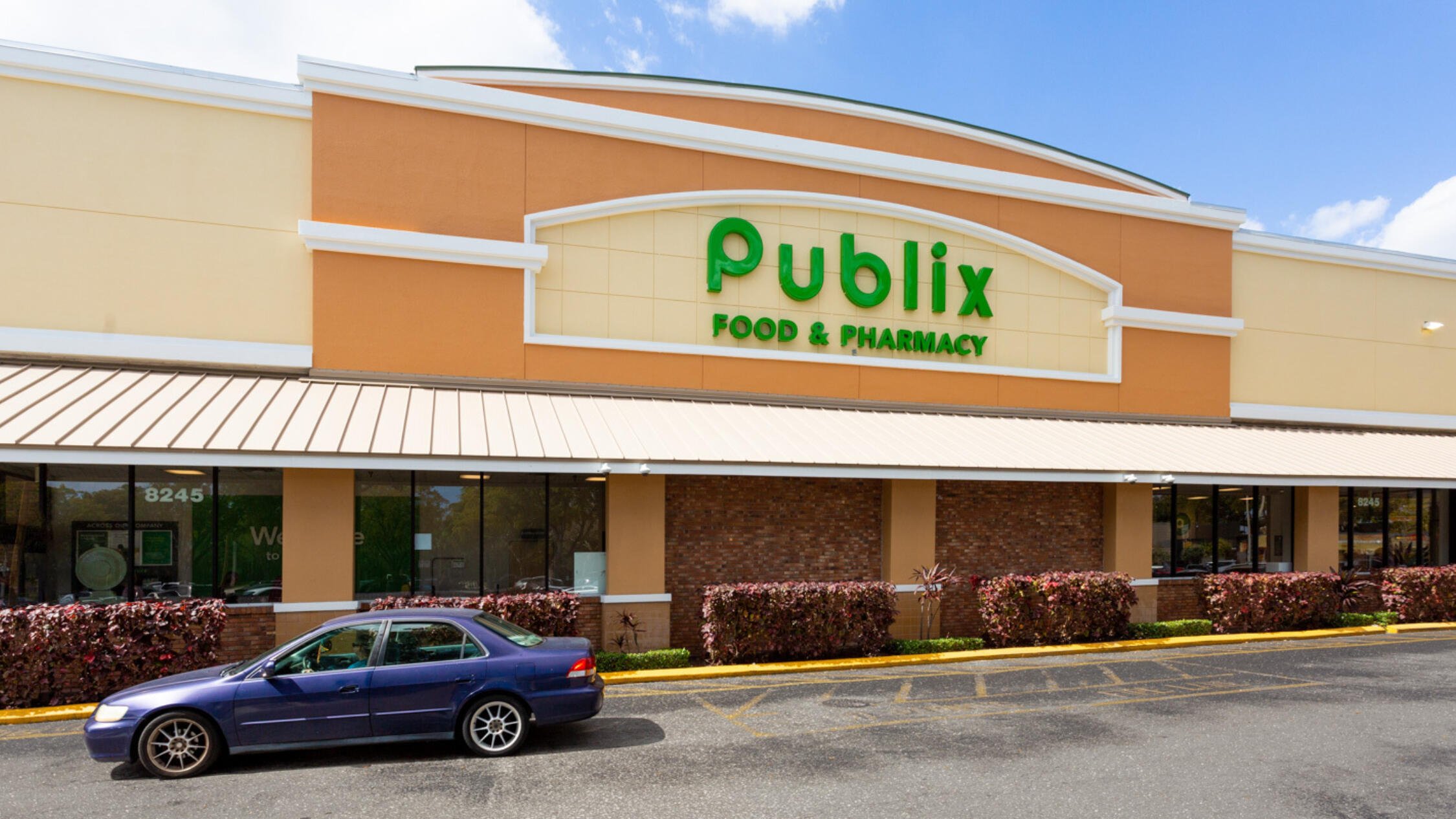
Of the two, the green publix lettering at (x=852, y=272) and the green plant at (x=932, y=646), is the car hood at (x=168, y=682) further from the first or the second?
the green publix lettering at (x=852, y=272)

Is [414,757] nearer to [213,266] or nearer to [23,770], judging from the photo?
[23,770]

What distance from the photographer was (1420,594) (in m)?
19.5

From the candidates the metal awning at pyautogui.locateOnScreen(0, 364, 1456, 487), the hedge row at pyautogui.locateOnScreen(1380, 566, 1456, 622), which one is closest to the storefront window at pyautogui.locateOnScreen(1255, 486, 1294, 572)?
the metal awning at pyautogui.locateOnScreen(0, 364, 1456, 487)

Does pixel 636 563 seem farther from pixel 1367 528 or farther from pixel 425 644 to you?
pixel 1367 528

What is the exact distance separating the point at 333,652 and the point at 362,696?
1.76ft

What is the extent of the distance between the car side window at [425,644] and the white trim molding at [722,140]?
9.83 metres

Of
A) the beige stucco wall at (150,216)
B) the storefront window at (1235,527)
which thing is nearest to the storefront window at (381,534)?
the beige stucco wall at (150,216)

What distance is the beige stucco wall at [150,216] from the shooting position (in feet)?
45.6

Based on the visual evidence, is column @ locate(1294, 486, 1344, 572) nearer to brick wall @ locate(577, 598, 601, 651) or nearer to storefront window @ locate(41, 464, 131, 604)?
brick wall @ locate(577, 598, 601, 651)

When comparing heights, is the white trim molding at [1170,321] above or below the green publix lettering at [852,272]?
below

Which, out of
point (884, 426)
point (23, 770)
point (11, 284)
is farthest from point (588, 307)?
point (23, 770)

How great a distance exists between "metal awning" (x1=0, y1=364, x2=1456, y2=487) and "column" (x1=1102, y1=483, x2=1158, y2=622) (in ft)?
3.30

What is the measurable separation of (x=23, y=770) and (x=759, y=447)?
9858 millimetres

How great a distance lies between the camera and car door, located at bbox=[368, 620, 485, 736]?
8.92 metres
